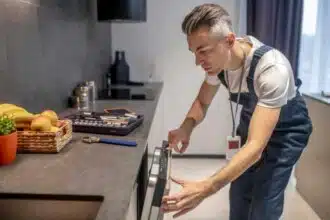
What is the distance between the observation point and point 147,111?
215 centimetres

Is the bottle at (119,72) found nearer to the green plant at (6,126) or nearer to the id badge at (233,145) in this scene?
the id badge at (233,145)

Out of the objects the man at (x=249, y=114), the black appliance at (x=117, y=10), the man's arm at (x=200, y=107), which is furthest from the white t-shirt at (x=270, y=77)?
the black appliance at (x=117, y=10)

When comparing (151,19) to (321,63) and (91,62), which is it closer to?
(91,62)

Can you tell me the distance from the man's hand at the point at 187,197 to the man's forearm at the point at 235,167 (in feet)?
0.09

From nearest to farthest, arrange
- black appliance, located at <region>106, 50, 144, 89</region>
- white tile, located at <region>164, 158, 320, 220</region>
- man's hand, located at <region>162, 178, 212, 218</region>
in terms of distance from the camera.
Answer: man's hand, located at <region>162, 178, 212, 218</region>, white tile, located at <region>164, 158, 320, 220</region>, black appliance, located at <region>106, 50, 144, 89</region>

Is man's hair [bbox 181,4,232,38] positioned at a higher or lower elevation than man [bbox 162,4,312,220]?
higher

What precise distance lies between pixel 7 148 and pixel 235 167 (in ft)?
2.22

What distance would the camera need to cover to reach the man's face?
4.01ft

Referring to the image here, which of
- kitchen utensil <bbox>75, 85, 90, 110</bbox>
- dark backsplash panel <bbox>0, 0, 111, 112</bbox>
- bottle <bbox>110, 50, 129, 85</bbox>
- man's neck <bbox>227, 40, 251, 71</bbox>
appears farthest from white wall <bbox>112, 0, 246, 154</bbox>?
man's neck <bbox>227, 40, 251, 71</bbox>

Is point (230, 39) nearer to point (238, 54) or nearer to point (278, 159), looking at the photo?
point (238, 54)

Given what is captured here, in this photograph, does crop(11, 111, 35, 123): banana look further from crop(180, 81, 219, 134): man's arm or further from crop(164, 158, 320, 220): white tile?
Result: crop(164, 158, 320, 220): white tile

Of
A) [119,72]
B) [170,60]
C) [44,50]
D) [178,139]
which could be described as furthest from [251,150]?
[170,60]

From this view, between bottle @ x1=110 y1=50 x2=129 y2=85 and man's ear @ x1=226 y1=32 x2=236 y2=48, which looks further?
bottle @ x1=110 y1=50 x2=129 y2=85

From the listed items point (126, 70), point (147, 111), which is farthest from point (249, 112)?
point (126, 70)
